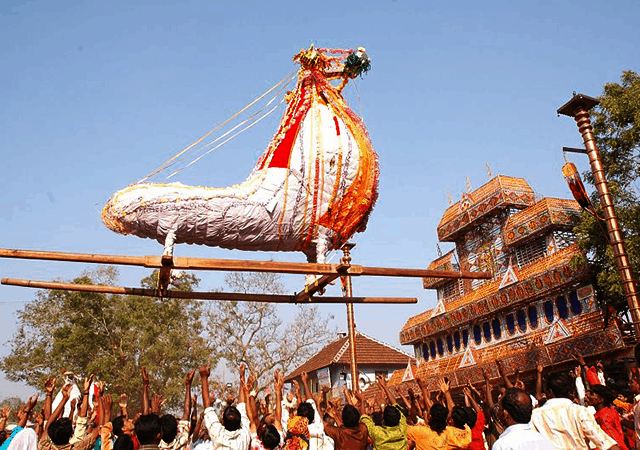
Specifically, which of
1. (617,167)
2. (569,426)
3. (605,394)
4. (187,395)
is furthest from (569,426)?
(617,167)

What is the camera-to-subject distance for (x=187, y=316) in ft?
84.4

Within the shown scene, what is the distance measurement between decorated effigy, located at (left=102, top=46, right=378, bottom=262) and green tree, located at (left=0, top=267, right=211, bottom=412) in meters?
18.4

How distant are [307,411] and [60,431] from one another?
5.98 feet

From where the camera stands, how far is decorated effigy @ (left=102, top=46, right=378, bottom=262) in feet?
14.1

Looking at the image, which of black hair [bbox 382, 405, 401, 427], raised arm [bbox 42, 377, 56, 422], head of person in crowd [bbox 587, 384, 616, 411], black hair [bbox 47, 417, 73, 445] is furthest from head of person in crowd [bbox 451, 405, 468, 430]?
raised arm [bbox 42, 377, 56, 422]

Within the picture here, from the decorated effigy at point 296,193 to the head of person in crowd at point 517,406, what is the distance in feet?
7.19

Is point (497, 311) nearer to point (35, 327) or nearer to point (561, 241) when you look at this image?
point (561, 241)

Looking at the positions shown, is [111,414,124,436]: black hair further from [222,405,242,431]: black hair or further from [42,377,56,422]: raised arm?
[222,405,242,431]: black hair

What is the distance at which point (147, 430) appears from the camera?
11.1ft

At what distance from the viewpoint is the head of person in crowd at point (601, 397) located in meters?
4.50

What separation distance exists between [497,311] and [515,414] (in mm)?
17965

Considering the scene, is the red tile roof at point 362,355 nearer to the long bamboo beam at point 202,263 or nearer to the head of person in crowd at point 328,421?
the head of person in crowd at point 328,421

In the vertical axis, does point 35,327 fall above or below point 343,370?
above

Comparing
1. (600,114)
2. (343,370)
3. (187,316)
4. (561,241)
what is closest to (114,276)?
(187,316)
